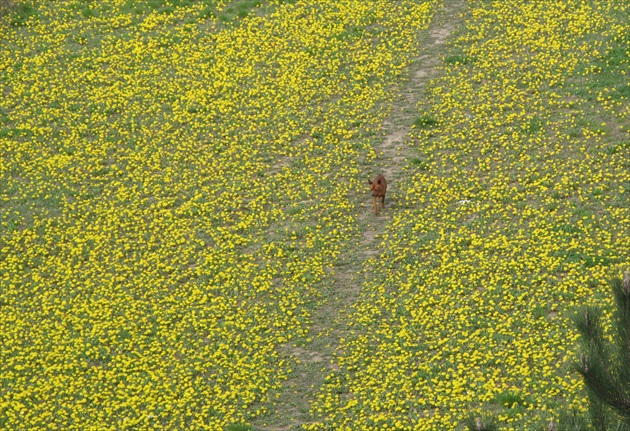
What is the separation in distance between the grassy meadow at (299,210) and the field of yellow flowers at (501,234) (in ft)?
0.18

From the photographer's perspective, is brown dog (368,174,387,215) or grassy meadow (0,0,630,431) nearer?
grassy meadow (0,0,630,431)

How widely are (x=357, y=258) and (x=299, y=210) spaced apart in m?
2.40

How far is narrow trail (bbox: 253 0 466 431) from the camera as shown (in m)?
15.7

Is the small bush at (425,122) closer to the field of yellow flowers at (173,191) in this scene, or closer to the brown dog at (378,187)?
the field of yellow flowers at (173,191)

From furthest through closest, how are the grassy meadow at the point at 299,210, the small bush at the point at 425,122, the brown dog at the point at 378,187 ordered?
the small bush at the point at 425,122 → the brown dog at the point at 378,187 → the grassy meadow at the point at 299,210

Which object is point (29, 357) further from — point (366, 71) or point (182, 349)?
point (366, 71)

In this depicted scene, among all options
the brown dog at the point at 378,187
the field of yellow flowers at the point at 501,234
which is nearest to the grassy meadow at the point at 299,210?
the field of yellow flowers at the point at 501,234

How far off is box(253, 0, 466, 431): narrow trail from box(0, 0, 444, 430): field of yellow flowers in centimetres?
31

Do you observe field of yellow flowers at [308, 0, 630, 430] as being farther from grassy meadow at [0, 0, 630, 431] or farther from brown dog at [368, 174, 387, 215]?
brown dog at [368, 174, 387, 215]

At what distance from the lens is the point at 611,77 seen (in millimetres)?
Answer: 23609

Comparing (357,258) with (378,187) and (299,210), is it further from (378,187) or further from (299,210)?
(299,210)

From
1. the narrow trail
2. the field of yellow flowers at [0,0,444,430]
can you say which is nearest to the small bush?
the narrow trail

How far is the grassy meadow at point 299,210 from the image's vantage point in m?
16.0

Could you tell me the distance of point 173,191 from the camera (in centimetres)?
2203
